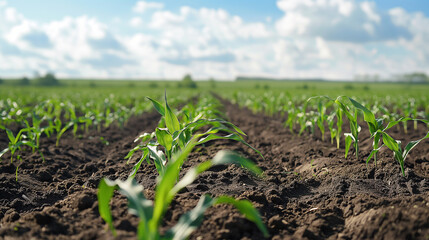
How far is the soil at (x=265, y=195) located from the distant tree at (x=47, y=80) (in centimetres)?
6092

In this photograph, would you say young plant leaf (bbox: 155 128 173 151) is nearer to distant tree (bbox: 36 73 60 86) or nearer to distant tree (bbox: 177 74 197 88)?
distant tree (bbox: 177 74 197 88)

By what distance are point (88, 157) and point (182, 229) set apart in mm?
4420

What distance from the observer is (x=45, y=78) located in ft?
198

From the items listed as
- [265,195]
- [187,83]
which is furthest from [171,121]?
[187,83]

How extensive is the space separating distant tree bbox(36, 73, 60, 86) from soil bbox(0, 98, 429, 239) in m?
60.9

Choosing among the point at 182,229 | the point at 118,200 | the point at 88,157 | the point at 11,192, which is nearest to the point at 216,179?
the point at 118,200

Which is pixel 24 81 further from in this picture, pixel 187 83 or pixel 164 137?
pixel 164 137

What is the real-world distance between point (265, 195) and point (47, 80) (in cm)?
6563

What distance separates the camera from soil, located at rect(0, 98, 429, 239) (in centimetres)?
214

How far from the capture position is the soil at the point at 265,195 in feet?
7.04

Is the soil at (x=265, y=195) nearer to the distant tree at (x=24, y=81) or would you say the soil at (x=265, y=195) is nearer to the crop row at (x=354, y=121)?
the crop row at (x=354, y=121)

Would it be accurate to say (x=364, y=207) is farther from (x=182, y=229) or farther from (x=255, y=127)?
(x=255, y=127)

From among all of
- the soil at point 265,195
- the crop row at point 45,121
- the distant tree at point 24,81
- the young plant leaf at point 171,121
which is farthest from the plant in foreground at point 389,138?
the distant tree at point 24,81

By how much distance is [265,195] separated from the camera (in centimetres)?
296
